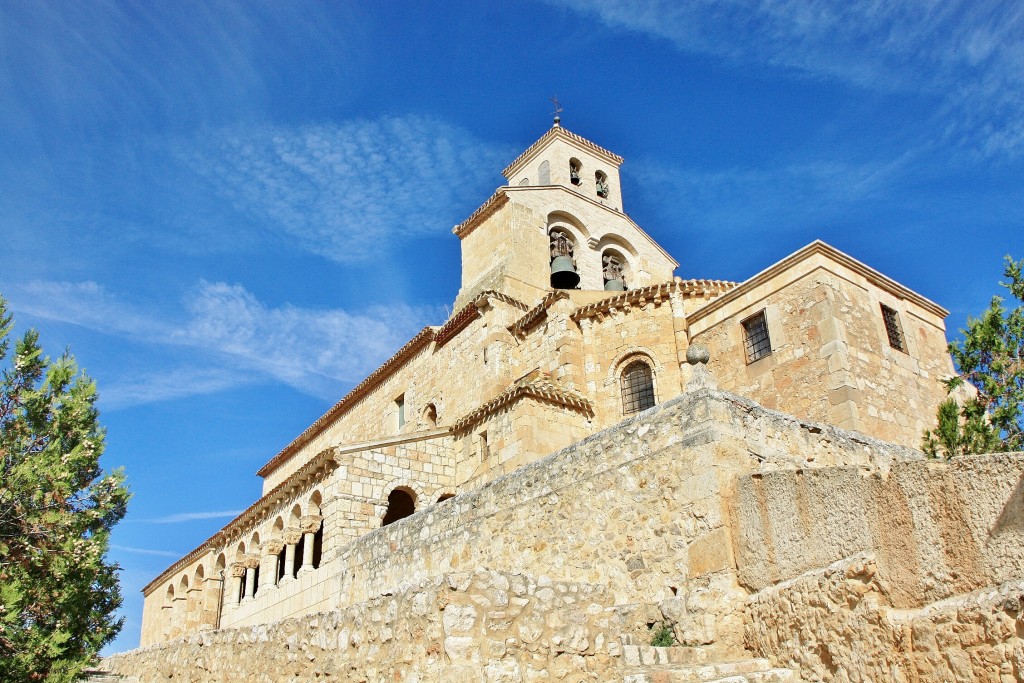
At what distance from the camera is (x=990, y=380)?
15.2 m

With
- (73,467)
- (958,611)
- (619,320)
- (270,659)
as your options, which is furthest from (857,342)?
(73,467)

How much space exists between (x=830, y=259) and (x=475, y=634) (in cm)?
1155

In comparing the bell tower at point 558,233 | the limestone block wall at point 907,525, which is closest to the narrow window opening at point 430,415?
the bell tower at point 558,233

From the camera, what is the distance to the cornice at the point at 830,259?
16.1 meters

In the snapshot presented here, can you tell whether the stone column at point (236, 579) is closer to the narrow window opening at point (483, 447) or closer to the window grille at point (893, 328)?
the narrow window opening at point (483, 447)

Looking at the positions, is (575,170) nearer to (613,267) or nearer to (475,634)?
(613,267)

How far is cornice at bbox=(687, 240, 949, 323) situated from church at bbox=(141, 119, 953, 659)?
0.03 metres

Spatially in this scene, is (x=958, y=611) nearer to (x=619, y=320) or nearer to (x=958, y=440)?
(x=958, y=440)

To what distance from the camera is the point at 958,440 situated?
46.2 ft

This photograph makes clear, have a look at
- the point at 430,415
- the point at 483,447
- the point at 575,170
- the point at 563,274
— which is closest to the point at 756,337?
the point at 483,447

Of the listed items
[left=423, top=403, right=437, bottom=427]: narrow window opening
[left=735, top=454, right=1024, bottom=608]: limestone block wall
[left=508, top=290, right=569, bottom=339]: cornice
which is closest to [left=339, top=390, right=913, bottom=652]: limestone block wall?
[left=735, top=454, right=1024, bottom=608]: limestone block wall

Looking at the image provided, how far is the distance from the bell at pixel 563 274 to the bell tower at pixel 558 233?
3 centimetres

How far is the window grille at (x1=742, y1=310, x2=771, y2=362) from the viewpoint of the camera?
16609 mm

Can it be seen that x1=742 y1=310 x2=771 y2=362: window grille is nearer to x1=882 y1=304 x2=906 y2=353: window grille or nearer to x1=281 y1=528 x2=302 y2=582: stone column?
x1=882 y1=304 x2=906 y2=353: window grille
